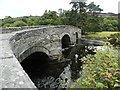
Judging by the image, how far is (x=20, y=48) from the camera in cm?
607

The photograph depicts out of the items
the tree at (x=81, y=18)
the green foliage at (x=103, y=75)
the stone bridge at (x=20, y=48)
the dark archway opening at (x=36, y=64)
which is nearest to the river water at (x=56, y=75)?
Answer: the dark archway opening at (x=36, y=64)

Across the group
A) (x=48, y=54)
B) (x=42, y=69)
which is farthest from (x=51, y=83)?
(x=48, y=54)

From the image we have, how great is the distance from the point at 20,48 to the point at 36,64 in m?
5.79

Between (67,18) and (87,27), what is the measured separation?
571cm

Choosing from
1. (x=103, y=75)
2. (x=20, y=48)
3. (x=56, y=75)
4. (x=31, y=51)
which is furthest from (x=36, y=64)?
(x=103, y=75)

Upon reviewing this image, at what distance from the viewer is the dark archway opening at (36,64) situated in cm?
978

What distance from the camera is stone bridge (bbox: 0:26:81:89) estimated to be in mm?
1710

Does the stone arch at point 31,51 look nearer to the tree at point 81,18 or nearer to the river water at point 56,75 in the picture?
the river water at point 56,75

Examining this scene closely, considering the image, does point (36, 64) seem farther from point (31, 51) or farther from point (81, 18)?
point (81, 18)

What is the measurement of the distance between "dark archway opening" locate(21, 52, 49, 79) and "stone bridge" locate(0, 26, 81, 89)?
2.62 ft

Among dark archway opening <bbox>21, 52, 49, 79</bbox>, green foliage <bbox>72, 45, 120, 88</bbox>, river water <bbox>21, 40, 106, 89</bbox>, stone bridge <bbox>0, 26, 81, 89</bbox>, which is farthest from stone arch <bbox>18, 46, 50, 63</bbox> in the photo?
green foliage <bbox>72, 45, 120, 88</bbox>

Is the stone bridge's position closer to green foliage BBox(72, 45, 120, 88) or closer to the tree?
green foliage BBox(72, 45, 120, 88)

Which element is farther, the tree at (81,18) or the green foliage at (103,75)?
the tree at (81,18)

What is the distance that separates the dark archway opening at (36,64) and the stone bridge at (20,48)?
0.80 m
